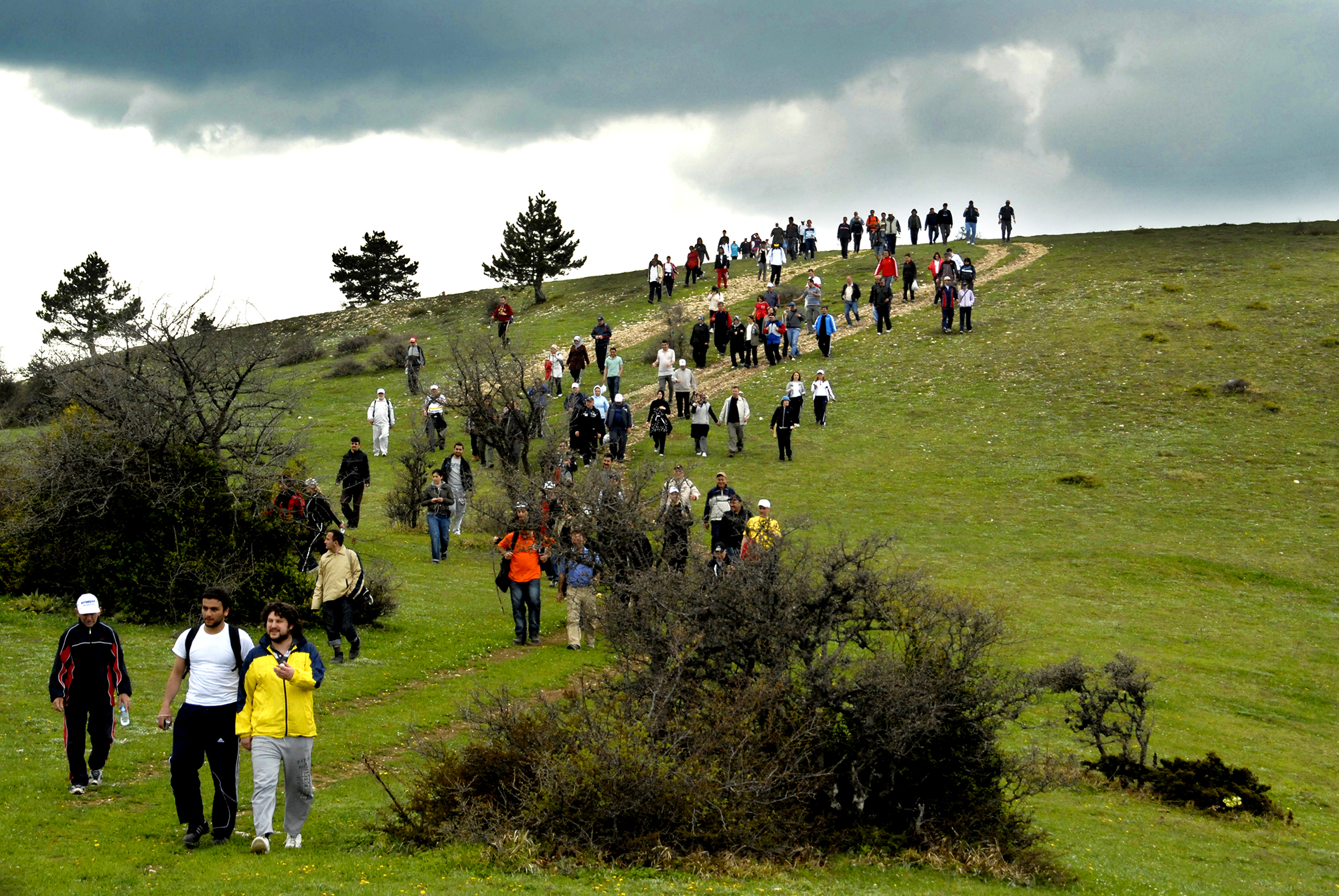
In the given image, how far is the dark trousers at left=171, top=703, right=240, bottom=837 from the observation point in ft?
28.0

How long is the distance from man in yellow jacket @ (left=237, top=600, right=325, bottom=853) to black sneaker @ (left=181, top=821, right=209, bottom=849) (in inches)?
18.3

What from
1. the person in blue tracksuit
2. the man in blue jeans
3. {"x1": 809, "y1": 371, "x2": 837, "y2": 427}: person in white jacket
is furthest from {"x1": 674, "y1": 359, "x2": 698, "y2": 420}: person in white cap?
the man in blue jeans

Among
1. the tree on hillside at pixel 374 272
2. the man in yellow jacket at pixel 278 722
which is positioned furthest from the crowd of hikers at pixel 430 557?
the tree on hillside at pixel 374 272

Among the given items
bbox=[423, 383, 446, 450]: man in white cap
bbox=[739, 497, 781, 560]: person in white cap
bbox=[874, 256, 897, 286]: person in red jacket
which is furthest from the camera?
bbox=[874, 256, 897, 286]: person in red jacket

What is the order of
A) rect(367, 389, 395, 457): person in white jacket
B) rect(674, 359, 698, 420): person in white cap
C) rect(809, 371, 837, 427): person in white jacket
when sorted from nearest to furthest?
rect(367, 389, 395, 457): person in white jacket < rect(809, 371, 837, 427): person in white jacket < rect(674, 359, 698, 420): person in white cap

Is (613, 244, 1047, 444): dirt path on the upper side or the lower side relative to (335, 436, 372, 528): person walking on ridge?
upper

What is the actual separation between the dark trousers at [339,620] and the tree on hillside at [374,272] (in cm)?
6462

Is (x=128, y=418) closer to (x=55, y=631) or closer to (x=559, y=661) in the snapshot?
→ (x=55, y=631)

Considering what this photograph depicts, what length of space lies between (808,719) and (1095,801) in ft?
15.8

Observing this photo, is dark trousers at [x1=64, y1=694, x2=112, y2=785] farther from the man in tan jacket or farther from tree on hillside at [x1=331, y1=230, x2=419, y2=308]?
tree on hillside at [x1=331, y1=230, x2=419, y2=308]

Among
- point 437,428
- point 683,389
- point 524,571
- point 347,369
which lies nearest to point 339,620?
point 524,571

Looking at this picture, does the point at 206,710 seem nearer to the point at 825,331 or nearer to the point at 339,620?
the point at 339,620

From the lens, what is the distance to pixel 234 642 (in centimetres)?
866

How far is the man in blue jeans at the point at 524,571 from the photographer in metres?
16.0
